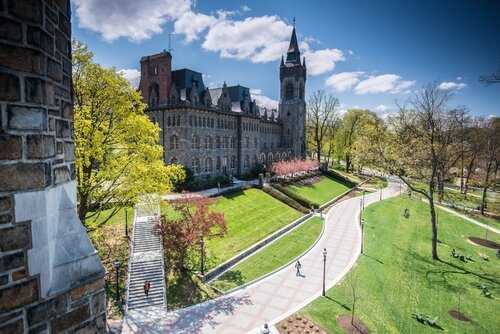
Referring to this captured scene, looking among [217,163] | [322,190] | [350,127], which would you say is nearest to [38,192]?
[217,163]

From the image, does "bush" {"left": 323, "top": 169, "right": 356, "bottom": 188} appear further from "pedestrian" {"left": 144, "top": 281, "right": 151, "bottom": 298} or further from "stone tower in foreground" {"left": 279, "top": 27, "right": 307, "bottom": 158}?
"pedestrian" {"left": 144, "top": 281, "right": 151, "bottom": 298}

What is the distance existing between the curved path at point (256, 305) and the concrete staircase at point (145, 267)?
2.42 ft

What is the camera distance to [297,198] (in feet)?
126

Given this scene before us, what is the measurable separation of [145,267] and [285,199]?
845 inches

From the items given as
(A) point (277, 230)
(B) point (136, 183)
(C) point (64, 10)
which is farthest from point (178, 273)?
(C) point (64, 10)

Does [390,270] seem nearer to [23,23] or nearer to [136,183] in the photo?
[136,183]

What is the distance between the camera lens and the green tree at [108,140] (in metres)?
14.2

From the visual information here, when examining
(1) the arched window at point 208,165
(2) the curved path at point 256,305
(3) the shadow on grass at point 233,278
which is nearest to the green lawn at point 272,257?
(3) the shadow on grass at point 233,278

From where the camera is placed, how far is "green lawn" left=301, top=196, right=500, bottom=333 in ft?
55.5

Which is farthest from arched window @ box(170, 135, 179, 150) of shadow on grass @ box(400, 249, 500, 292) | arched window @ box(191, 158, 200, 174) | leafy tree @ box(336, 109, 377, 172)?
leafy tree @ box(336, 109, 377, 172)

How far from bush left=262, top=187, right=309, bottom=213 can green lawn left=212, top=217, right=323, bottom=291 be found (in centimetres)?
456

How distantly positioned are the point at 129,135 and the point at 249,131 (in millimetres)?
34251

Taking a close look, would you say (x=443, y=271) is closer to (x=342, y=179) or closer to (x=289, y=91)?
(x=342, y=179)

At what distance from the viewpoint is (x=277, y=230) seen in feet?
93.8
